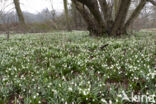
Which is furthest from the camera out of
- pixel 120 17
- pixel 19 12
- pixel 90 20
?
pixel 19 12

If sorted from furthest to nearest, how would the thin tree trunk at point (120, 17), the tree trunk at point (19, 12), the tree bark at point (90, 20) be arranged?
the tree trunk at point (19, 12)
the tree bark at point (90, 20)
the thin tree trunk at point (120, 17)

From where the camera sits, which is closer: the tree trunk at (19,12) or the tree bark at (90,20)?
the tree bark at (90,20)

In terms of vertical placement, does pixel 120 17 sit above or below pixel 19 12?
below

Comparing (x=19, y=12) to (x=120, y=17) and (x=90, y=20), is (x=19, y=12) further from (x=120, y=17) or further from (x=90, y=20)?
(x=120, y=17)

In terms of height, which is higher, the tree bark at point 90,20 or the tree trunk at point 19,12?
the tree trunk at point 19,12

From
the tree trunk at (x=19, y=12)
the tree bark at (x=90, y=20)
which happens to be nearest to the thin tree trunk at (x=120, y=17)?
the tree bark at (x=90, y=20)

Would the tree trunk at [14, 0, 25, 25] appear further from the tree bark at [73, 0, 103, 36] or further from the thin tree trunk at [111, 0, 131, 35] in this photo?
the thin tree trunk at [111, 0, 131, 35]

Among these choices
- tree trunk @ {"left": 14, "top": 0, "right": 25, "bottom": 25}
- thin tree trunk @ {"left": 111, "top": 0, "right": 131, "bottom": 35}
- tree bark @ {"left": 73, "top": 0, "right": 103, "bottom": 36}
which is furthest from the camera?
tree trunk @ {"left": 14, "top": 0, "right": 25, "bottom": 25}

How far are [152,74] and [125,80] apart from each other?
0.57 meters

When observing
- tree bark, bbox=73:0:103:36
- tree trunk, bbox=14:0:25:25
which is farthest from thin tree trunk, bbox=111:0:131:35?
tree trunk, bbox=14:0:25:25

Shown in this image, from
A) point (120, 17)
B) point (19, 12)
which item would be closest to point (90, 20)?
point (120, 17)

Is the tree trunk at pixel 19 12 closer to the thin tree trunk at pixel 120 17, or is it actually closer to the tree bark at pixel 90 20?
the tree bark at pixel 90 20

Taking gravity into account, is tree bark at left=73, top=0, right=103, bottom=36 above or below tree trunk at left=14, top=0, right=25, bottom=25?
below

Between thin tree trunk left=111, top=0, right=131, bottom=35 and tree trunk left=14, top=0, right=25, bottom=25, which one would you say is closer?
thin tree trunk left=111, top=0, right=131, bottom=35
